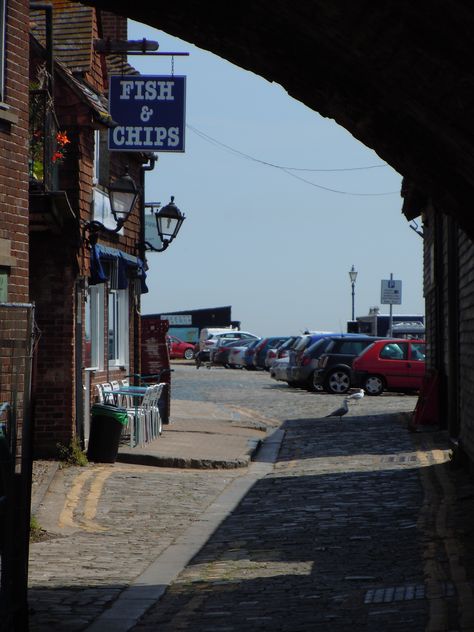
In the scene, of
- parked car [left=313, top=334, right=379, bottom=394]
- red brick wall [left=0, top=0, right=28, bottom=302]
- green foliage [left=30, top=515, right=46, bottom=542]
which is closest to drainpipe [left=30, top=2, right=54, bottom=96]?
red brick wall [left=0, top=0, right=28, bottom=302]

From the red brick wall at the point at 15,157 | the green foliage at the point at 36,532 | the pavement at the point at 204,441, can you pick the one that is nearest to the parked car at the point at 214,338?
the pavement at the point at 204,441

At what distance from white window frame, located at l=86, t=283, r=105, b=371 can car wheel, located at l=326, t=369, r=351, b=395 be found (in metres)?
14.4

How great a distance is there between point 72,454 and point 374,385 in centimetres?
1684

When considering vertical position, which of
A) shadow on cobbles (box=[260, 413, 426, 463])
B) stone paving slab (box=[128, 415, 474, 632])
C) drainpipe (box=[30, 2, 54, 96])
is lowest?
stone paving slab (box=[128, 415, 474, 632])

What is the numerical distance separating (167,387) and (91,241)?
5105 mm

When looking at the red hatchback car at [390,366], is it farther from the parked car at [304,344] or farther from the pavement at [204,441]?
the pavement at [204,441]

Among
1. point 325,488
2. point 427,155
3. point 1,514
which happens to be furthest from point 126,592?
point 325,488

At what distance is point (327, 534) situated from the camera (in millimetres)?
11031

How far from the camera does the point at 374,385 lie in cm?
3244

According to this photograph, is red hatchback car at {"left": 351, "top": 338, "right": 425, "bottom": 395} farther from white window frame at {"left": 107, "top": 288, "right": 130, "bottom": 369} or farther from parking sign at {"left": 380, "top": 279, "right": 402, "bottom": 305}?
white window frame at {"left": 107, "top": 288, "right": 130, "bottom": 369}

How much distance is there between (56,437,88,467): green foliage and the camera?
53.8ft

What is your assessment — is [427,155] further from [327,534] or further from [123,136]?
[123,136]

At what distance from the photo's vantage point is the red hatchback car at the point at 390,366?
31750 mm

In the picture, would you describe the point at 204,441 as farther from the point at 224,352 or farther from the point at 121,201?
the point at 224,352
